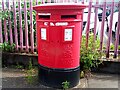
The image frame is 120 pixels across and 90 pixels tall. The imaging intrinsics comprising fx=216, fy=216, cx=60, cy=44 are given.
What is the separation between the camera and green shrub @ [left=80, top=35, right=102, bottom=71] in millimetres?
4430

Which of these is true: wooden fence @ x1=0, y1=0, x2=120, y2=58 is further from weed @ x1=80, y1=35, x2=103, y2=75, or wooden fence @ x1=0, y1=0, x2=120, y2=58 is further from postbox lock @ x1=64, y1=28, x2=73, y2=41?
postbox lock @ x1=64, y1=28, x2=73, y2=41

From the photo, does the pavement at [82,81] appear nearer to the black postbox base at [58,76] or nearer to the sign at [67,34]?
the black postbox base at [58,76]

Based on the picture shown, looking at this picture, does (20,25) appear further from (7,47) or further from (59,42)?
(59,42)

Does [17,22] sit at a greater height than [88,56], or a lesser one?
greater

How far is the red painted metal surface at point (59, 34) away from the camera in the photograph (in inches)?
142

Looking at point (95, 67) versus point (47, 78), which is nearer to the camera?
point (47, 78)

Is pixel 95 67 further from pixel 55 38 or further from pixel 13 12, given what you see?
pixel 13 12

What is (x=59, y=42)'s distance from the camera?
3705 millimetres

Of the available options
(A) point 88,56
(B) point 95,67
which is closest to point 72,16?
(A) point 88,56

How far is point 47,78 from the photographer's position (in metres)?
3.94

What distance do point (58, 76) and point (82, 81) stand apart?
26.2 inches

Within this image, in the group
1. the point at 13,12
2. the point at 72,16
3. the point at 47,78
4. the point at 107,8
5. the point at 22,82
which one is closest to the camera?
the point at 72,16

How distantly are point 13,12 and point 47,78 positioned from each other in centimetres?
187

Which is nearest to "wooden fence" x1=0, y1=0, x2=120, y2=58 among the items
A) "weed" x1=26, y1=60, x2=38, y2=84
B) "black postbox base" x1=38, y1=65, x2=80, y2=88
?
"weed" x1=26, y1=60, x2=38, y2=84
